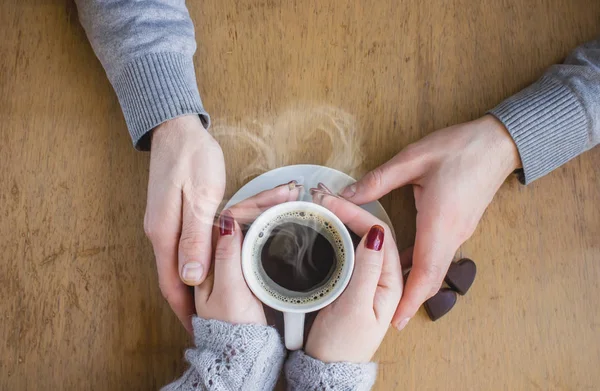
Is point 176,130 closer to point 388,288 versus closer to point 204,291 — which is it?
point 204,291

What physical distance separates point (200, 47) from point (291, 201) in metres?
0.31

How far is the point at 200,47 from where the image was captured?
2.62 ft

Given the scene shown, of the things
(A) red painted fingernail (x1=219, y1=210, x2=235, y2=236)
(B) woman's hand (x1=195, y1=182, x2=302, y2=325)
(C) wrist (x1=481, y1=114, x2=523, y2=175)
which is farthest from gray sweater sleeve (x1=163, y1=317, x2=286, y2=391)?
(C) wrist (x1=481, y1=114, x2=523, y2=175)

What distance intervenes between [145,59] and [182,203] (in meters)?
0.21

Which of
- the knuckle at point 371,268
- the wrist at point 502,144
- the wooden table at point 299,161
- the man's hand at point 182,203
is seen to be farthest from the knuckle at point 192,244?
the wrist at point 502,144

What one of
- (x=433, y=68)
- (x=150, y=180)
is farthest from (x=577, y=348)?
(x=150, y=180)

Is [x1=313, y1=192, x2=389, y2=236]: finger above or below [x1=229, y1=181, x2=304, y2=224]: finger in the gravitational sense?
below

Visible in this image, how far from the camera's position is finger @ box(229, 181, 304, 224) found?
68 centimetres

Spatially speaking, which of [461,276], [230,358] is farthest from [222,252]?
[461,276]

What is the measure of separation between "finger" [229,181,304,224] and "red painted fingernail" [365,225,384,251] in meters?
0.11

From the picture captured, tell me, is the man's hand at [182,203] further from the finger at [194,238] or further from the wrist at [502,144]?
the wrist at [502,144]

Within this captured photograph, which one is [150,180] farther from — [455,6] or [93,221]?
[455,6]

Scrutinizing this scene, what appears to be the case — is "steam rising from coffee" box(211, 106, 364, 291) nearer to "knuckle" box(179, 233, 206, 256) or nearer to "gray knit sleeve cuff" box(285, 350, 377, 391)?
"knuckle" box(179, 233, 206, 256)

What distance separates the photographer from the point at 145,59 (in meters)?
0.72
